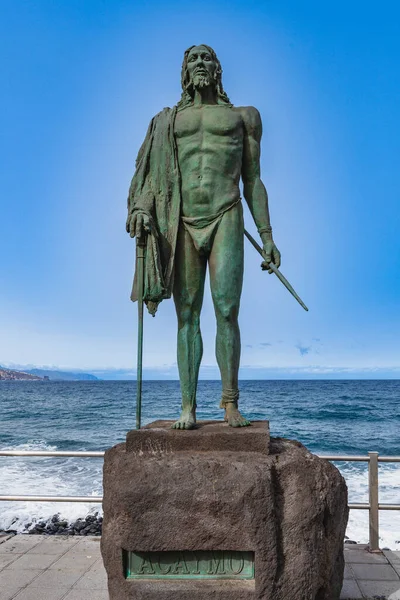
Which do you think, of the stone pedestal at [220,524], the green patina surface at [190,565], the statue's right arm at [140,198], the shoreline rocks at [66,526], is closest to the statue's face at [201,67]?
the statue's right arm at [140,198]

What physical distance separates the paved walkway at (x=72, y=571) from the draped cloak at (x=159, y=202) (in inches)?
91.0

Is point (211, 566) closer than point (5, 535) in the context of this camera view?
Yes

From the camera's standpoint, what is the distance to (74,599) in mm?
4324

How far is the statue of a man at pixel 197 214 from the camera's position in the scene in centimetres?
414

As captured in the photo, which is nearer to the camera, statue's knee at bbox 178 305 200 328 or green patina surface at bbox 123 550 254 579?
green patina surface at bbox 123 550 254 579

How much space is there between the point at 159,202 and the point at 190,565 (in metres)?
2.45

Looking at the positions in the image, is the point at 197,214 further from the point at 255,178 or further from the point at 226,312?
the point at 226,312

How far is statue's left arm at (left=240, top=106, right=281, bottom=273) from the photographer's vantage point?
438 cm

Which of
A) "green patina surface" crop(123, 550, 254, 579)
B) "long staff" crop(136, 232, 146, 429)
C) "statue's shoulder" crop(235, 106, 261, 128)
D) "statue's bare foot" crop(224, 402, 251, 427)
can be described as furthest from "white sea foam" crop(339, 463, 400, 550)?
"statue's shoulder" crop(235, 106, 261, 128)

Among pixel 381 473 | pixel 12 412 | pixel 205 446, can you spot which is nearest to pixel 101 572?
pixel 205 446

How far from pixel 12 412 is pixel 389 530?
35.0 m

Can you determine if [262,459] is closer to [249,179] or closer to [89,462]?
[249,179]

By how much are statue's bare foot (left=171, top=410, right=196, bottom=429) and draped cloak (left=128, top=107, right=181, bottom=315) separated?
768mm

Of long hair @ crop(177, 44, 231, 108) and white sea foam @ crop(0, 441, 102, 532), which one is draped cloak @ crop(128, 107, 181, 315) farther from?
white sea foam @ crop(0, 441, 102, 532)
